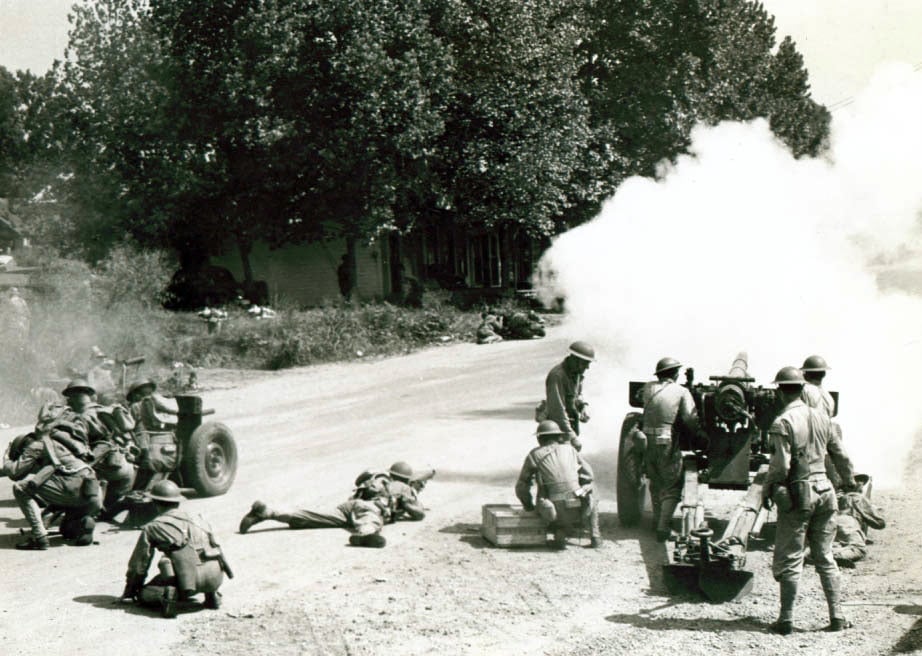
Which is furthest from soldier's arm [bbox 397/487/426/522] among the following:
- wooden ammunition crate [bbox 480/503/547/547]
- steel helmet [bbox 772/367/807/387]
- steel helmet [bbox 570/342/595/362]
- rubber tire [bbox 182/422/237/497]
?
steel helmet [bbox 772/367/807/387]

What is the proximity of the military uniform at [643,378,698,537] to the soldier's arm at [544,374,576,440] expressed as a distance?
1107mm

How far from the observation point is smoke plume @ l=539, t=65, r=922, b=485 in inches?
589

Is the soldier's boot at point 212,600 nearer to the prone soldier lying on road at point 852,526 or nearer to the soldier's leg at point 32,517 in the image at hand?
the soldier's leg at point 32,517

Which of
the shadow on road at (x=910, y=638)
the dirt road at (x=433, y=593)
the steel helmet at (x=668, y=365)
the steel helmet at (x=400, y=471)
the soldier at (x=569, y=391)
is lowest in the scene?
the shadow on road at (x=910, y=638)

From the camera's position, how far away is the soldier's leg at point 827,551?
805 centimetres

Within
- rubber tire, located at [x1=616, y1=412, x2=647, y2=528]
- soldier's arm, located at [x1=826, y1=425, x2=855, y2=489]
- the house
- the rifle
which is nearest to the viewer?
soldier's arm, located at [x1=826, y1=425, x2=855, y2=489]

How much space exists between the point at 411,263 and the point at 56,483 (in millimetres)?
35644

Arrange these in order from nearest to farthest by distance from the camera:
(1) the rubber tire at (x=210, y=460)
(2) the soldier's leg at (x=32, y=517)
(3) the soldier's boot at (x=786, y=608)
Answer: (3) the soldier's boot at (x=786, y=608) → (2) the soldier's leg at (x=32, y=517) → (1) the rubber tire at (x=210, y=460)

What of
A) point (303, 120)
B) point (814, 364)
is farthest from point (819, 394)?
point (303, 120)

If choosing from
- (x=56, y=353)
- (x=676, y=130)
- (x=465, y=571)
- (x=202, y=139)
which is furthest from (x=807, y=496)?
(x=676, y=130)

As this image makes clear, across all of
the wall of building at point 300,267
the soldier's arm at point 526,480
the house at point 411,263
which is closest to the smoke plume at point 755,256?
the soldier's arm at point 526,480

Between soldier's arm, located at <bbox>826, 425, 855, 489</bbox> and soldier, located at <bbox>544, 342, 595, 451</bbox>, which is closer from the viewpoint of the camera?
soldier's arm, located at <bbox>826, 425, 855, 489</bbox>

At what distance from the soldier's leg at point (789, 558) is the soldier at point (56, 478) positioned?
632 cm

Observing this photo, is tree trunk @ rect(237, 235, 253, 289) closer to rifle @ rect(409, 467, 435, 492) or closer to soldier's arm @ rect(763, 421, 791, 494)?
rifle @ rect(409, 467, 435, 492)
